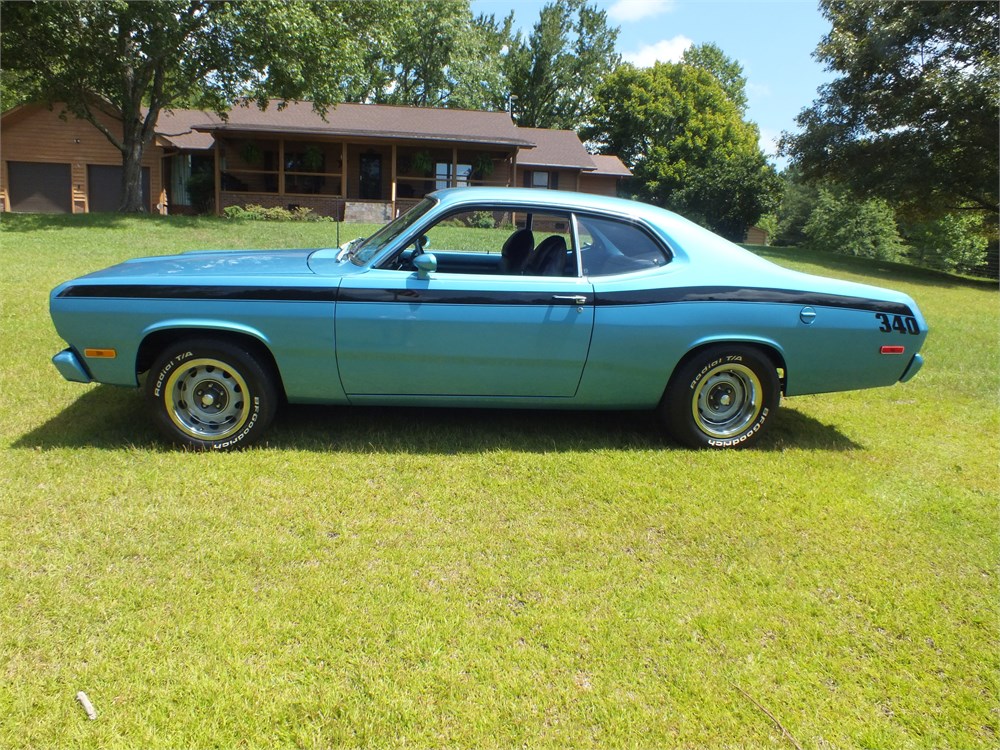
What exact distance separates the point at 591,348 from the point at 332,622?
7.59 ft

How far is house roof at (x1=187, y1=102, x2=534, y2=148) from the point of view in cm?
2553

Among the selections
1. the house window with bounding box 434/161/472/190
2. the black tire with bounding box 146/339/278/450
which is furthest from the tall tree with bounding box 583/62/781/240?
the black tire with bounding box 146/339/278/450

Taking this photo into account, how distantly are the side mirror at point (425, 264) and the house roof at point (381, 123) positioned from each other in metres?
22.1

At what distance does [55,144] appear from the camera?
2811 cm

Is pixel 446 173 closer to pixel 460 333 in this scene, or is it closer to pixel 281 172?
pixel 281 172

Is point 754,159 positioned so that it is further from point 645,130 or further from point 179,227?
point 179,227

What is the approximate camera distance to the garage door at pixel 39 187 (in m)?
28.1

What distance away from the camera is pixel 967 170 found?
22406 mm

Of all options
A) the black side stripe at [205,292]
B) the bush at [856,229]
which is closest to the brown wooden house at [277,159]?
the black side stripe at [205,292]

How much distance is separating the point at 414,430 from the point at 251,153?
23.9 m

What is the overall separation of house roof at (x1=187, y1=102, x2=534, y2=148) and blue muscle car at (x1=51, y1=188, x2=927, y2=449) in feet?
71.9

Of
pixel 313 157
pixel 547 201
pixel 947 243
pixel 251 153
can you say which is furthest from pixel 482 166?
pixel 947 243

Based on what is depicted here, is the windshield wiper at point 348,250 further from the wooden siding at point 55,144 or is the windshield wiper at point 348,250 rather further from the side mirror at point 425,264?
the wooden siding at point 55,144

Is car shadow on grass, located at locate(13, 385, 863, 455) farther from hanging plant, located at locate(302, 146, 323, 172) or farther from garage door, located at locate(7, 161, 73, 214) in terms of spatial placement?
garage door, located at locate(7, 161, 73, 214)
